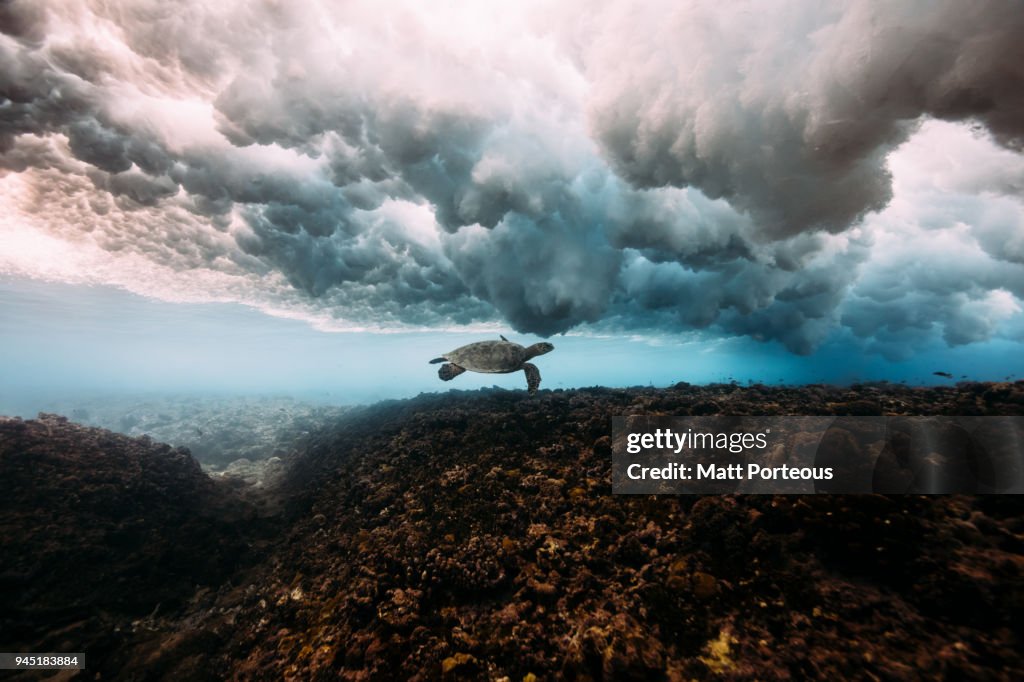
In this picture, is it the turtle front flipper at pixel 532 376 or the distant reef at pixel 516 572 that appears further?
the turtle front flipper at pixel 532 376

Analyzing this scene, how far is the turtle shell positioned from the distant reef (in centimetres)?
354

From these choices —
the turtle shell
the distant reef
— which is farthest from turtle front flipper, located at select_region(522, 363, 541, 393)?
the distant reef

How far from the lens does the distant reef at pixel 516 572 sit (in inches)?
128

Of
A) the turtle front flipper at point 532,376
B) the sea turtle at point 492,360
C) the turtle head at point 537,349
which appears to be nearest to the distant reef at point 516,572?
the turtle front flipper at point 532,376

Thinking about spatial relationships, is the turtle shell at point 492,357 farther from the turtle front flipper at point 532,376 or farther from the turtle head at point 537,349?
the turtle front flipper at point 532,376

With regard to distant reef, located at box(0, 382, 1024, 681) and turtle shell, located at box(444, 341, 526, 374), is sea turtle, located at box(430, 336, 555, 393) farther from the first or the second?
distant reef, located at box(0, 382, 1024, 681)

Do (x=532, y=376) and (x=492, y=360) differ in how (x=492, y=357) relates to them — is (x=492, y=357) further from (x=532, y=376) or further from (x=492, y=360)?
(x=532, y=376)

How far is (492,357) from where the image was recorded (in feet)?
42.1

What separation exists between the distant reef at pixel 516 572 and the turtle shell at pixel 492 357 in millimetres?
3540

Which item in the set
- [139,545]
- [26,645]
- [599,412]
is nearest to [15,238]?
[139,545]

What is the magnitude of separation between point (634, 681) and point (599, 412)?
632cm

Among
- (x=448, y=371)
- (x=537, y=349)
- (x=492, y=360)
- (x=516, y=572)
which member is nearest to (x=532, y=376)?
(x=537, y=349)

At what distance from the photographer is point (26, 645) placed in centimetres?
538

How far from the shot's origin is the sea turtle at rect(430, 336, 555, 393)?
41.9 ft
